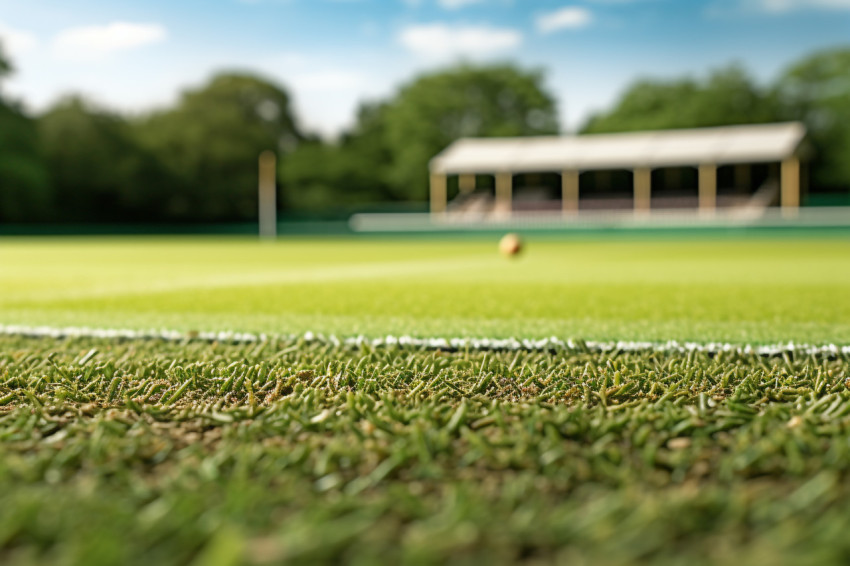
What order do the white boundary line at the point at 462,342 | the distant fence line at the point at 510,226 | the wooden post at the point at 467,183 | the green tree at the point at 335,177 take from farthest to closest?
the green tree at the point at 335,177 → the wooden post at the point at 467,183 → the distant fence line at the point at 510,226 → the white boundary line at the point at 462,342

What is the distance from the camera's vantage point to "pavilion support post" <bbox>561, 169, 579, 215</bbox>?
35.1m

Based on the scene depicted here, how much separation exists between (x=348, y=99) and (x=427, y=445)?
2156 inches

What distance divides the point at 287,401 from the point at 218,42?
208 feet

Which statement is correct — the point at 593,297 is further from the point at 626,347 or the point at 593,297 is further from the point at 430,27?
the point at 430,27

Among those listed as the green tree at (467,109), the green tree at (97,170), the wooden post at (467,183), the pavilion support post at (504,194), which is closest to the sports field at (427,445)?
the pavilion support post at (504,194)

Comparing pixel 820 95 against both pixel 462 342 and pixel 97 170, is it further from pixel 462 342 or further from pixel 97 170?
pixel 462 342

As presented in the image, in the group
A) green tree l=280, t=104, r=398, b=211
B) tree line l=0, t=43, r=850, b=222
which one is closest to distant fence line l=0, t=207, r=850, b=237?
tree line l=0, t=43, r=850, b=222

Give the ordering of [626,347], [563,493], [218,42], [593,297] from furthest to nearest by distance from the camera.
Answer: [218,42] < [593,297] < [626,347] < [563,493]

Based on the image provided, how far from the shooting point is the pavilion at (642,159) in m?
32.7

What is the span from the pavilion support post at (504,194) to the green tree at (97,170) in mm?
19349

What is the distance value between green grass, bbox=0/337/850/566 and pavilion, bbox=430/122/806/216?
3079cm

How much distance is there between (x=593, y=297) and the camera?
20.5 feet

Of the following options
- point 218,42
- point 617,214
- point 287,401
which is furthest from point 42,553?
point 218,42

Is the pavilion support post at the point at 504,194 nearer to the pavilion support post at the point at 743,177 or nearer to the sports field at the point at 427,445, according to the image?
the pavilion support post at the point at 743,177
